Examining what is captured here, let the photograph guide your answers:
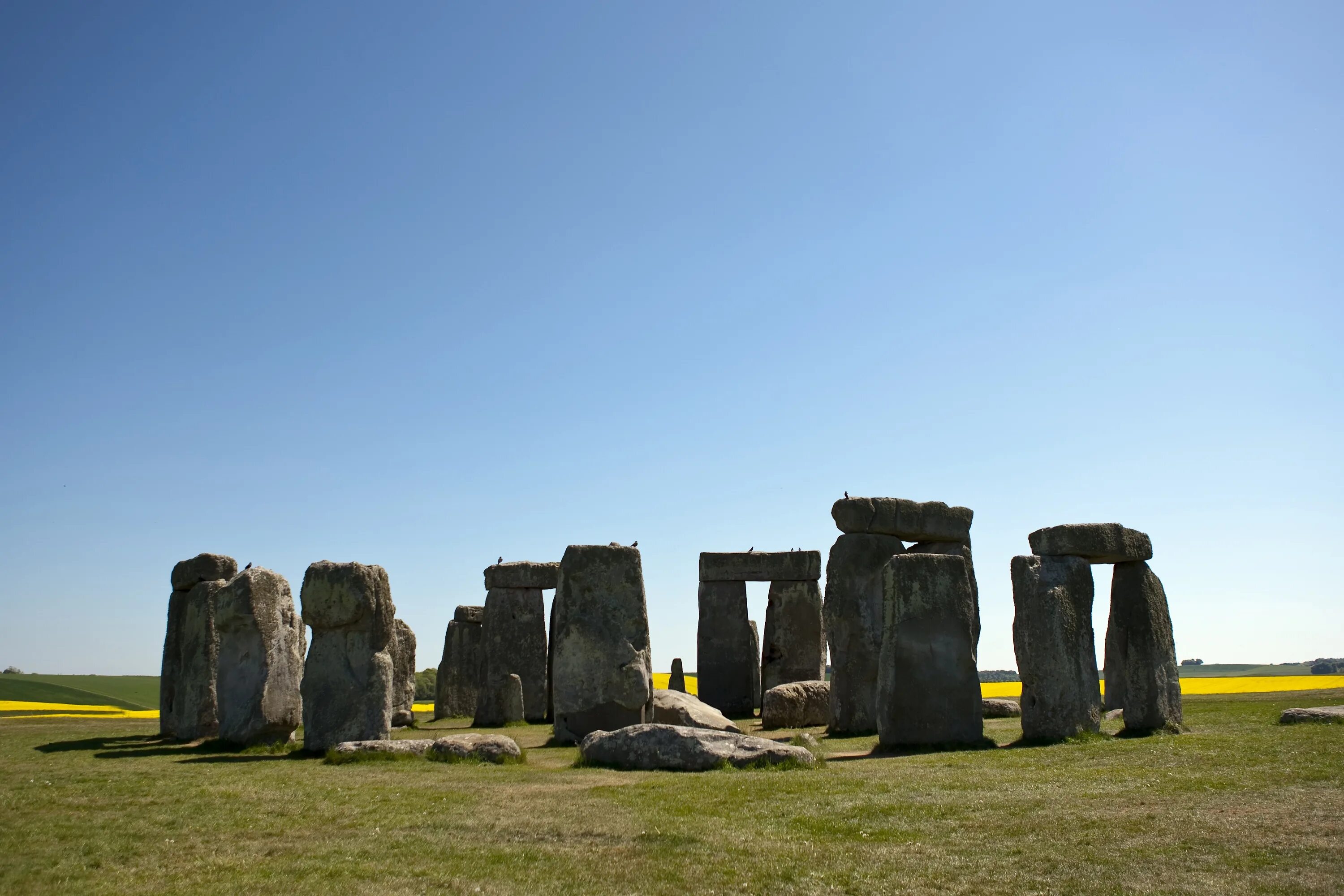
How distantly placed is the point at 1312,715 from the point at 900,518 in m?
6.54

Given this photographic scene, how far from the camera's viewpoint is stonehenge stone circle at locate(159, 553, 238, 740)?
16188 mm

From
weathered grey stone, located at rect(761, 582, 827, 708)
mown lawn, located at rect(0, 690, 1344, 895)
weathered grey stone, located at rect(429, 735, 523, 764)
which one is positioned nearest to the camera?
mown lawn, located at rect(0, 690, 1344, 895)

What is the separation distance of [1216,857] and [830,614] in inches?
430

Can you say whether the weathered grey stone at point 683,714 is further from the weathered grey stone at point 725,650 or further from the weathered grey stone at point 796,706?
the weathered grey stone at point 725,650

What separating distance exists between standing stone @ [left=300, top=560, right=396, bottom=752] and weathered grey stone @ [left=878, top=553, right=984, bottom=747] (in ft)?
21.5

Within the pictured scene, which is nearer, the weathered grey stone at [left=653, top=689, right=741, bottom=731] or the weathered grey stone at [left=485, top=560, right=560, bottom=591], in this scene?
the weathered grey stone at [left=653, top=689, right=741, bottom=731]

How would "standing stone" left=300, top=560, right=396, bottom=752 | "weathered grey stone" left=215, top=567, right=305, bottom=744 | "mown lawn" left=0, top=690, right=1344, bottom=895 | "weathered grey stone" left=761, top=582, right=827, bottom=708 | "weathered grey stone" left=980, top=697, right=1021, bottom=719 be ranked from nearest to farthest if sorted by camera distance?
"mown lawn" left=0, top=690, right=1344, bottom=895 → "standing stone" left=300, top=560, right=396, bottom=752 → "weathered grey stone" left=215, top=567, right=305, bottom=744 → "weathered grey stone" left=980, top=697, right=1021, bottom=719 → "weathered grey stone" left=761, top=582, right=827, bottom=708

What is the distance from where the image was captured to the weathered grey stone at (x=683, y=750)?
11008mm

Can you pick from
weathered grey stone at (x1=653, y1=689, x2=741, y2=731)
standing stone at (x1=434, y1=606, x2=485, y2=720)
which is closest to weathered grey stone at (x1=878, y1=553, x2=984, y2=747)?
weathered grey stone at (x1=653, y1=689, x2=741, y2=731)

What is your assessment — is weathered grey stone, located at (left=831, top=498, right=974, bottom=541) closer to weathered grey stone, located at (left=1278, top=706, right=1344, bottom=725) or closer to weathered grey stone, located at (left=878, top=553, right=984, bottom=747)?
weathered grey stone, located at (left=878, top=553, right=984, bottom=747)

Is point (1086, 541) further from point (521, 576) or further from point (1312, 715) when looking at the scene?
point (521, 576)

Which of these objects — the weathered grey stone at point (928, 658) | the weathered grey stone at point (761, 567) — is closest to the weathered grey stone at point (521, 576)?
the weathered grey stone at point (761, 567)

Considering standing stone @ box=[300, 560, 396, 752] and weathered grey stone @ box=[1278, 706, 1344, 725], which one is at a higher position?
standing stone @ box=[300, 560, 396, 752]

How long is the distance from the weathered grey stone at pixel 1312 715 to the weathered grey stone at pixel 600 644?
9012mm
